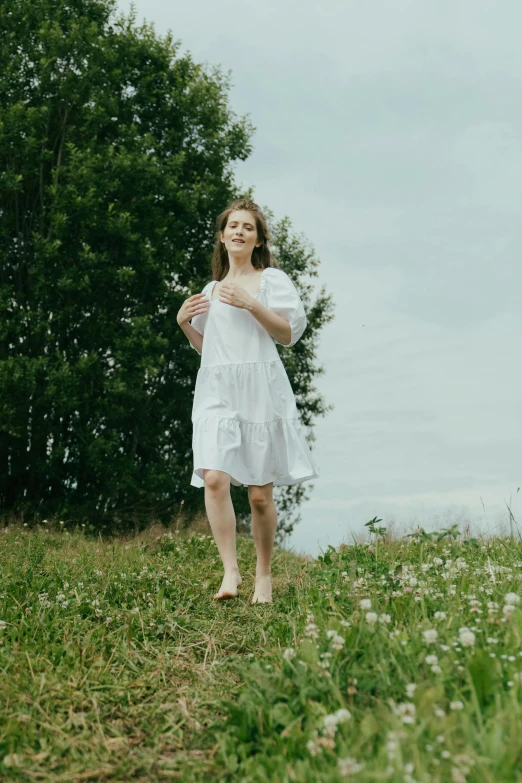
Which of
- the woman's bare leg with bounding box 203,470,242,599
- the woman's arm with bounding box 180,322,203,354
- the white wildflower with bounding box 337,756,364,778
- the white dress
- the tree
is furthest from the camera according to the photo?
the tree

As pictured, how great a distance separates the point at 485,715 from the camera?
2555mm

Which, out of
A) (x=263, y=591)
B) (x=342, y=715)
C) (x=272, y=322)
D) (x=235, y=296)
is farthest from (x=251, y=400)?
(x=342, y=715)

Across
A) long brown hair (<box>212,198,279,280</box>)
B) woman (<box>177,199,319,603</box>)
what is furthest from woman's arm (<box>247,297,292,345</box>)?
long brown hair (<box>212,198,279,280</box>)

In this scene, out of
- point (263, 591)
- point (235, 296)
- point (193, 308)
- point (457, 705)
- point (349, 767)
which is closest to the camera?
point (349, 767)

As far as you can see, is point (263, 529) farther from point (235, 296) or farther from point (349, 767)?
point (349, 767)

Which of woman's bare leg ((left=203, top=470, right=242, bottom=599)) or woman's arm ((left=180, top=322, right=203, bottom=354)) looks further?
woman's arm ((left=180, top=322, right=203, bottom=354))

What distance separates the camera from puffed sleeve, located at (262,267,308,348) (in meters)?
5.57

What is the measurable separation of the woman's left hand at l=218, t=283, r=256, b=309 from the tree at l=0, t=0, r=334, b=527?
6.08 m

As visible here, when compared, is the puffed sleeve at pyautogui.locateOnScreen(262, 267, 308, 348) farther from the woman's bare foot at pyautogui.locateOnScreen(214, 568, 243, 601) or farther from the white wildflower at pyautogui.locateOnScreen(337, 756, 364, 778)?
the white wildflower at pyautogui.locateOnScreen(337, 756, 364, 778)

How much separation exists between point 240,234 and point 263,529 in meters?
2.22

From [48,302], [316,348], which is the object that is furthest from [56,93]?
[316,348]

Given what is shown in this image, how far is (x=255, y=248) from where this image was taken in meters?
6.12

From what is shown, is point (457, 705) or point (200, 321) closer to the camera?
point (457, 705)

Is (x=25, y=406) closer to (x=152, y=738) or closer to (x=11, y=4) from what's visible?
(x=11, y=4)
